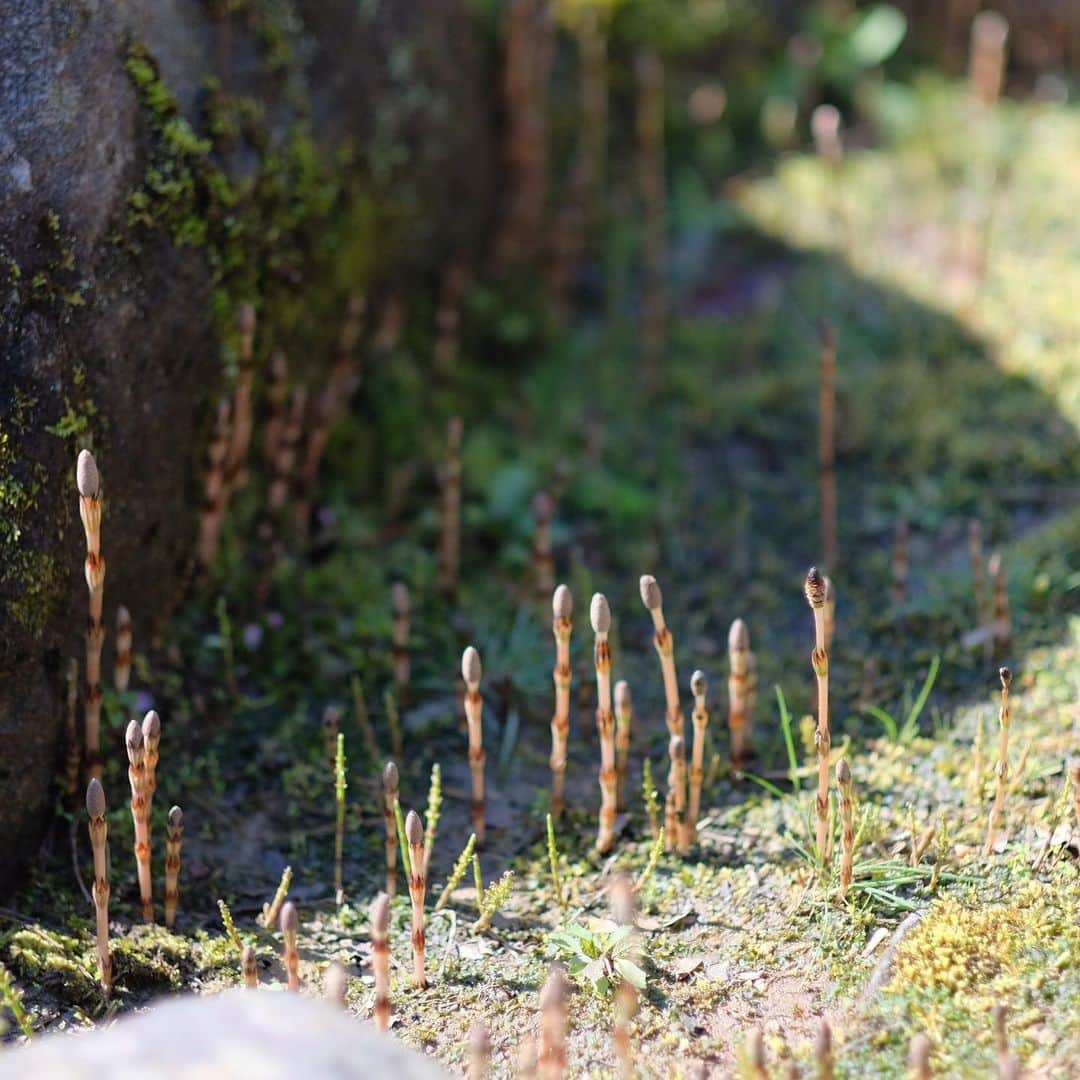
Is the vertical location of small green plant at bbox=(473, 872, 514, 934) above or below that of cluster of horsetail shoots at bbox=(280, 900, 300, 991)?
below

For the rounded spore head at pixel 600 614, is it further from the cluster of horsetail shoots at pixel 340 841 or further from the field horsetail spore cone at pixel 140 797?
the field horsetail spore cone at pixel 140 797

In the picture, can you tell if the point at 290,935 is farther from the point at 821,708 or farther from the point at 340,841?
the point at 821,708

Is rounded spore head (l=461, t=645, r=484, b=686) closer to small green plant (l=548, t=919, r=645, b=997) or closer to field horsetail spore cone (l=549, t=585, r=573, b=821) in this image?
field horsetail spore cone (l=549, t=585, r=573, b=821)

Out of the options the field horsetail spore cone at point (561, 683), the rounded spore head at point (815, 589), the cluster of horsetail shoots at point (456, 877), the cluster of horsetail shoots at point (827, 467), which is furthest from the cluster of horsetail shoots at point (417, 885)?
the cluster of horsetail shoots at point (827, 467)

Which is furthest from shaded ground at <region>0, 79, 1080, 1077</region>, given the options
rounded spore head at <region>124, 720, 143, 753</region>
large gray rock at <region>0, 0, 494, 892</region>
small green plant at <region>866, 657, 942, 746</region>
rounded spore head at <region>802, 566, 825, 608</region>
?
rounded spore head at <region>802, 566, 825, 608</region>

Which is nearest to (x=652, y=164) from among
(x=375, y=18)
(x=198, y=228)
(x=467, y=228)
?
(x=467, y=228)

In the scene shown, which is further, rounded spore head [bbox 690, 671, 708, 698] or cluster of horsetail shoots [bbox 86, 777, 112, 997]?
rounded spore head [bbox 690, 671, 708, 698]

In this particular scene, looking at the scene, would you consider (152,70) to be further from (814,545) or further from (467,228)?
(814,545)

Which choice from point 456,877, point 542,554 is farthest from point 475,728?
point 542,554
